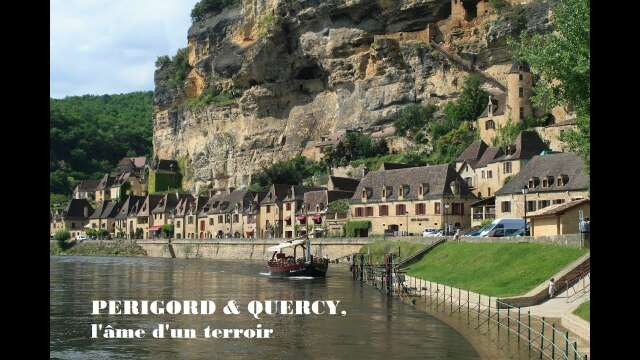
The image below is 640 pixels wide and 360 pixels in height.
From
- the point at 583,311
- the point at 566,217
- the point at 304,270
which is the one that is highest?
the point at 566,217

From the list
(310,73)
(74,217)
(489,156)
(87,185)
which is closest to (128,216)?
(74,217)

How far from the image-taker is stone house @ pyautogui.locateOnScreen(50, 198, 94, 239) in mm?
157625

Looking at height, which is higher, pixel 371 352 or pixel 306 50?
pixel 306 50

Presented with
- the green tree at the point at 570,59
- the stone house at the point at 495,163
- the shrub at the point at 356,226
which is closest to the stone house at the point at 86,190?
the shrub at the point at 356,226

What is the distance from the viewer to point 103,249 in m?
128

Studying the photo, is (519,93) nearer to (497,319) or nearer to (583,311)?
(497,319)

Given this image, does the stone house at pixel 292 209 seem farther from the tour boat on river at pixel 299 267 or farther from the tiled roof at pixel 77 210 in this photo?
the tiled roof at pixel 77 210

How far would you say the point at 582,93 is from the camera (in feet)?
100

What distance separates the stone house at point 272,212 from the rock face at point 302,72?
2381cm

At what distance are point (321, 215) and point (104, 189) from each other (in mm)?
89889

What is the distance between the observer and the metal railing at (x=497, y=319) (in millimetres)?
23984
